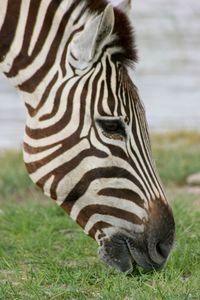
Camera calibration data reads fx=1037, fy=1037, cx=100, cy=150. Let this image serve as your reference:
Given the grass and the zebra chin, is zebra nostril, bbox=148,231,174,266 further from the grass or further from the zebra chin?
the grass

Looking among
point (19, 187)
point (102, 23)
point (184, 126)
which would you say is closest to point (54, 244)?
point (102, 23)

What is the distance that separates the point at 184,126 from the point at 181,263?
7.78 meters

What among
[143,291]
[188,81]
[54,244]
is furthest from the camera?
[188,81]

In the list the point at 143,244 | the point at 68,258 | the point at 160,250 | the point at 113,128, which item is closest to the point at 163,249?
the point at 160,250

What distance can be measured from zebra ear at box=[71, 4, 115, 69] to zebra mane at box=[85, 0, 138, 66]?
0.32 ft

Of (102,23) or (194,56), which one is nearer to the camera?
(102,23)

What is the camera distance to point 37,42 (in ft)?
18.1

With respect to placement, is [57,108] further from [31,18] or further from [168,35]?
[168,35]

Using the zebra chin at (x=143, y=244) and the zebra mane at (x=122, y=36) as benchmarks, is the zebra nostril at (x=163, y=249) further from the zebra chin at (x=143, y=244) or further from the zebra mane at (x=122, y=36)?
the zebra mane at (x=122, y=36)

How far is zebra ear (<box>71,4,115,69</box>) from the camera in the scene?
5.25m

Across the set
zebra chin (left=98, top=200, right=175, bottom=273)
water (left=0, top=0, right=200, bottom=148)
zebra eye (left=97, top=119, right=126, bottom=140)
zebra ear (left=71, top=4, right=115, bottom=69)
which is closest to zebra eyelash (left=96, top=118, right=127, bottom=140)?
zebra eye (left=97, top=119, right=126, bottom=140)

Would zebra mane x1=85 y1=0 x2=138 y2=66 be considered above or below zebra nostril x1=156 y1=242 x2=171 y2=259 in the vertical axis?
above

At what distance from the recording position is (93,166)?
5.32 m

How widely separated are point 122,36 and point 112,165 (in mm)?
683
